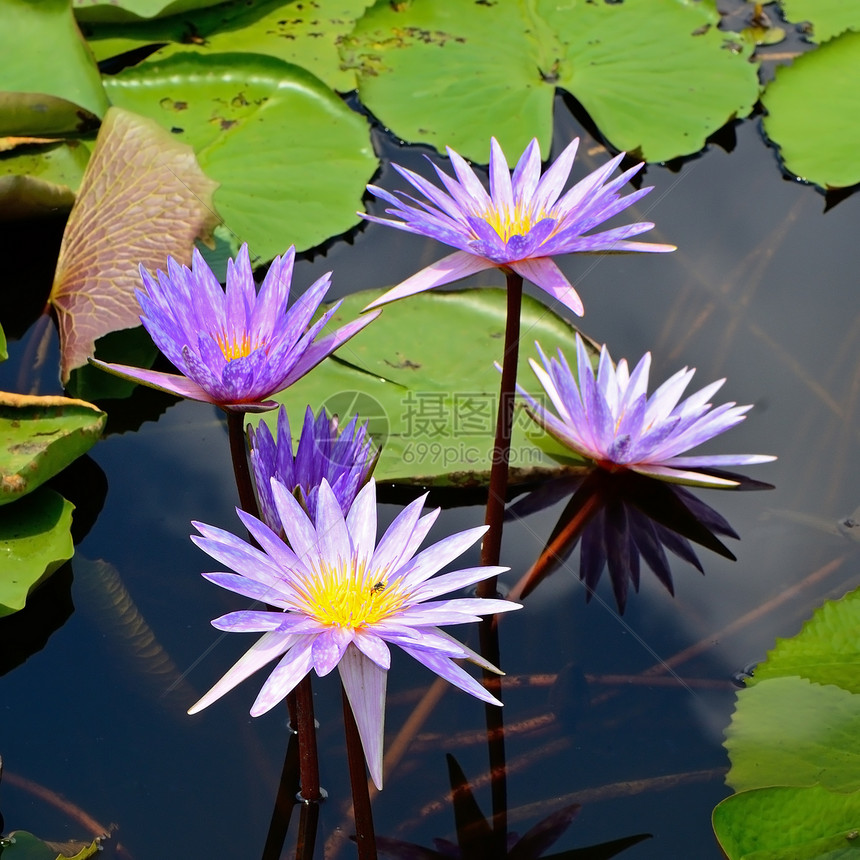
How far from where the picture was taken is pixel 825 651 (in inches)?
88.1

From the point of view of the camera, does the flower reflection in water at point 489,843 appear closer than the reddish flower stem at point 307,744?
No

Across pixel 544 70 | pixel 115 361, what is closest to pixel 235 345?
pixel 115 361

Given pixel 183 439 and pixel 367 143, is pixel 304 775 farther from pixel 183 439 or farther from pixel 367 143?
pixel 367 143

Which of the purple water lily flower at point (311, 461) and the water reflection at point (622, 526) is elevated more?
the purple water lily flower at point (311, 461)

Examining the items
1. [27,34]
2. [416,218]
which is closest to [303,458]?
[416,218]

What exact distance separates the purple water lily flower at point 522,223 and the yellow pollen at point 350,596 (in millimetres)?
671

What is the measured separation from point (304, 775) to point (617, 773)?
0.75m

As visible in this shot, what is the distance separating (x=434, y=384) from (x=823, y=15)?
295 centimetres

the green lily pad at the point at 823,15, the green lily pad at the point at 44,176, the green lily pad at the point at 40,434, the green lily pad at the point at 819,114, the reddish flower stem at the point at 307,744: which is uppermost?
the green lily pad at the point at 823,15

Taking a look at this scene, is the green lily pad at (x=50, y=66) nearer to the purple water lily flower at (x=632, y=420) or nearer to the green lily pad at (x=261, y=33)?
the green lily pad at (x=261, y=33)

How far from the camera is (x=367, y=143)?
3.65m

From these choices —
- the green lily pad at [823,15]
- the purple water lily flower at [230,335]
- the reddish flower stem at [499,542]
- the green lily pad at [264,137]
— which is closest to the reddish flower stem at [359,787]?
the reddish flower stem at [499,542]

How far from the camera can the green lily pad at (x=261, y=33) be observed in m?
4.03

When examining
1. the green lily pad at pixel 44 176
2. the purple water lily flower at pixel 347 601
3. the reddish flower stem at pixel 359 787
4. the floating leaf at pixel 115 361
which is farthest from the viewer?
the green lily pad at pixel 44 176
